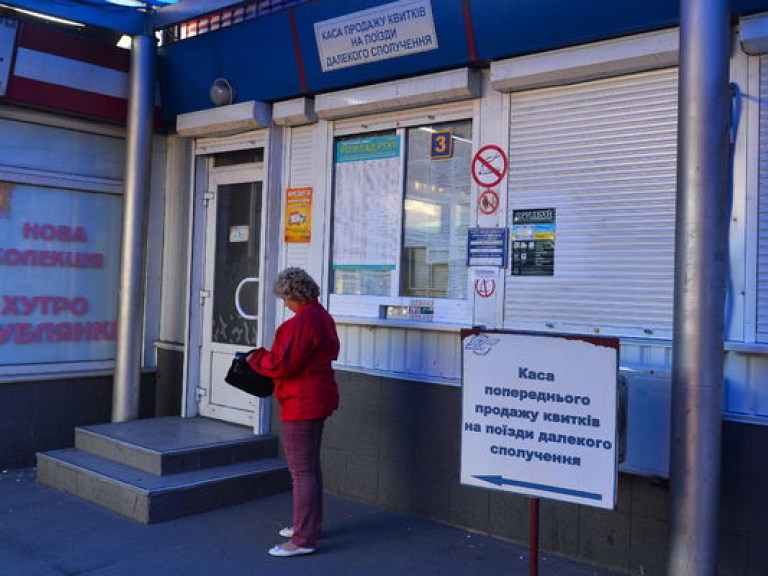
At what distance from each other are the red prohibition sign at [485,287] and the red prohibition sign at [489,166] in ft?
2.07

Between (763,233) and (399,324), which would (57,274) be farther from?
(763,233)

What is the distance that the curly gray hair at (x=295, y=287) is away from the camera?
4738 millimetres

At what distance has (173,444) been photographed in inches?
233

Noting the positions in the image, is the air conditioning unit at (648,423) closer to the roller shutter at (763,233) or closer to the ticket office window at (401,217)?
the roller shutter at (763,233)

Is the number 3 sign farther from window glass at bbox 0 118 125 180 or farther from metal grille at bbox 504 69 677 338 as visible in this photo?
window glass at bbox 0 118 125 180

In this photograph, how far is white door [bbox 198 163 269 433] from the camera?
268 inches

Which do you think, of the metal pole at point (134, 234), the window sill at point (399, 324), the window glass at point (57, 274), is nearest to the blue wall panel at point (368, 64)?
the metal pole at point (134, 234)

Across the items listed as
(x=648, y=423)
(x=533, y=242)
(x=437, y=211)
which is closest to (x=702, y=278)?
(x=648, y=423)

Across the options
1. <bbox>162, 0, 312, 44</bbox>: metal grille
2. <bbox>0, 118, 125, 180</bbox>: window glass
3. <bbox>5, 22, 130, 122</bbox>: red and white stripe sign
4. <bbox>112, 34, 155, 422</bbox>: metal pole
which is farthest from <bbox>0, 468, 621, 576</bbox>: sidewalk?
<bbox>162, 0, 312, 44</bbox>: metal grille

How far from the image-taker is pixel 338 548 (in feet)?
16.0

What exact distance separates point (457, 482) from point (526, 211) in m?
1.86

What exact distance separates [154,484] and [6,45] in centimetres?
365

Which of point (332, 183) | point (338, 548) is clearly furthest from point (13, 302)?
point (338, 548)

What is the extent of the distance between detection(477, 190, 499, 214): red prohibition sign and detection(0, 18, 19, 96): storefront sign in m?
3.93
